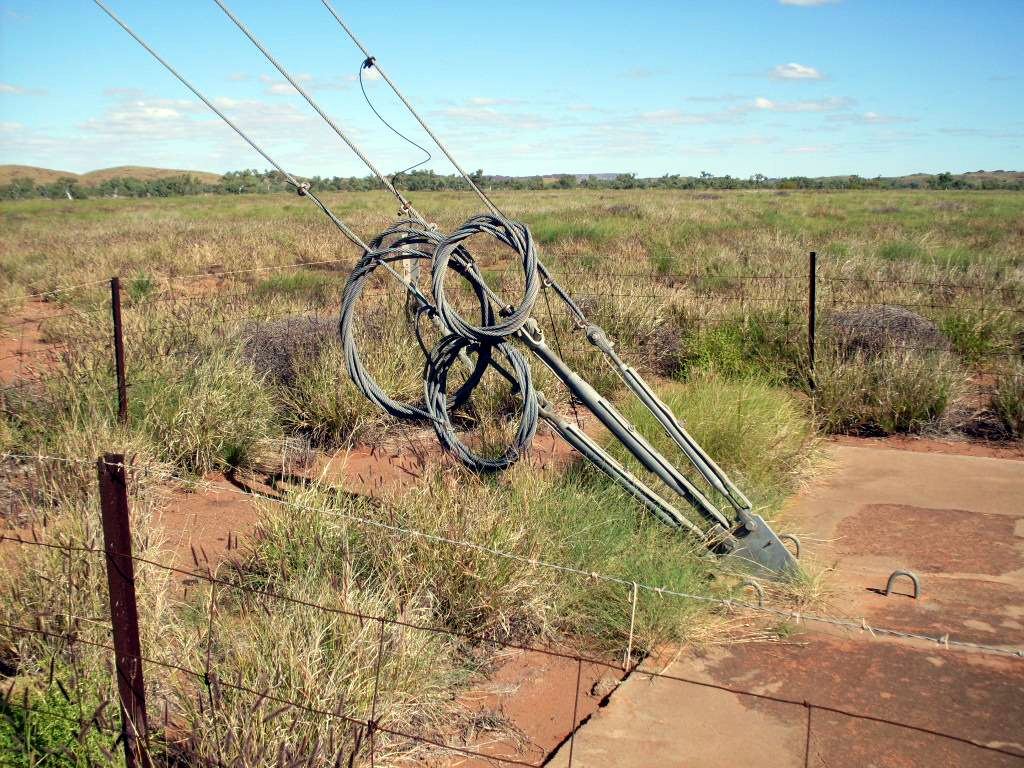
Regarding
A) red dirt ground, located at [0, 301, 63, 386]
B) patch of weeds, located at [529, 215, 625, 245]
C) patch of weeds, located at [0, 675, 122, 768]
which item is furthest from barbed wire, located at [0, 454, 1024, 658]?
patch of weeds, located at [529, 215, 625, 245]

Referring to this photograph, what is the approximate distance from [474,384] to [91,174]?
124m

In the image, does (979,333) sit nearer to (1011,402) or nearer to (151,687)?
(1011,402)

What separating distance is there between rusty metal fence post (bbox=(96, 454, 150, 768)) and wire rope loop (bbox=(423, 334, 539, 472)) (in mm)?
2475

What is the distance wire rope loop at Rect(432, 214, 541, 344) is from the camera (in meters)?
4.81

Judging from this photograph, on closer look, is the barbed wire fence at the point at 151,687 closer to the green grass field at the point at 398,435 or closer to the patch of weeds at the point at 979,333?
the green grass field at the point at 398,435

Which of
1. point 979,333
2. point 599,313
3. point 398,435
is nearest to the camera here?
point 398,435

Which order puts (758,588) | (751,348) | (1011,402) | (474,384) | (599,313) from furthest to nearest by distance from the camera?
(599,313) < (751,348) < (1011,402) < (474,384) < (758,588)

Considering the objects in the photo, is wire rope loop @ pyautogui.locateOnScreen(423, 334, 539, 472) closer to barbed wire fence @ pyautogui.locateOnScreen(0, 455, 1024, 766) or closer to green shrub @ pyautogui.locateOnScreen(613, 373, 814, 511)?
barbed wire fence @ pyautogui.locateOnScreen(0, 455, 1024, 766)

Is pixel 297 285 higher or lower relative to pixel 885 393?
higher

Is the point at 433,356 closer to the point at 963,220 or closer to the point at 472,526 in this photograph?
the point at 472,526

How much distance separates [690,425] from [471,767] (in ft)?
12.7

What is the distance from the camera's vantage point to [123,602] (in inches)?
125

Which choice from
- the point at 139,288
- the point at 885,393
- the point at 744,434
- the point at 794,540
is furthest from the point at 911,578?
the point at 139,288

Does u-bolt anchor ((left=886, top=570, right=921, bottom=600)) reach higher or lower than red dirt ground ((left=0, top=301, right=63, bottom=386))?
lower
